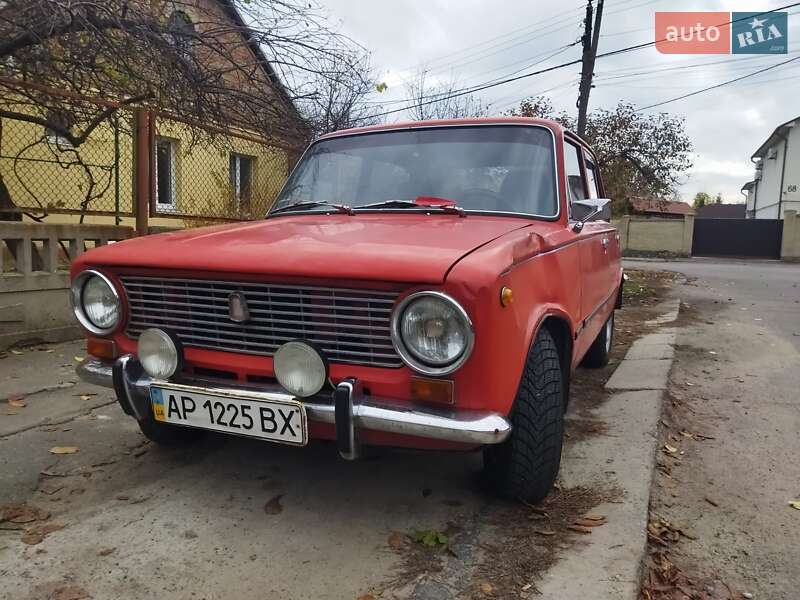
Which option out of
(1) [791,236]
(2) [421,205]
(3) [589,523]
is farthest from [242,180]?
(1) [791,236]

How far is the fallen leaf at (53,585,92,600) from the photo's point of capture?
1.96m

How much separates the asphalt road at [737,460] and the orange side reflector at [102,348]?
92.0 inches

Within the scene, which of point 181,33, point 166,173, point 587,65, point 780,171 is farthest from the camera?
point 780,171

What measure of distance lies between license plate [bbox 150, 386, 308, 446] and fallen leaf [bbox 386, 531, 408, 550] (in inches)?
20.1

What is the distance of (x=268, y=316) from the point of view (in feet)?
7.54

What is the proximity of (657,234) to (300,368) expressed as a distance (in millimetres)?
25370

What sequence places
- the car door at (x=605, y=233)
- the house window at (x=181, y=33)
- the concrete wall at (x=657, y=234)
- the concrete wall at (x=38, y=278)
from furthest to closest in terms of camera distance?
the concrete wall at (x=657, y=234), the house window at (x=181, y=33), the concrete wall at (x=38, y=278), the car door at (x=605, y=233)

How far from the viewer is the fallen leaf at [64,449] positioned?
3.12 metres

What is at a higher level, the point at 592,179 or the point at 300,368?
the point at 592,179

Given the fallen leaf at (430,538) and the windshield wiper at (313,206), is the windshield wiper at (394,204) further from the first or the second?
the fallen leaf at (430,538)

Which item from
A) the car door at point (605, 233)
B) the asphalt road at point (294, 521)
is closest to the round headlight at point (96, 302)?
the asphalt road at point (294, 521)

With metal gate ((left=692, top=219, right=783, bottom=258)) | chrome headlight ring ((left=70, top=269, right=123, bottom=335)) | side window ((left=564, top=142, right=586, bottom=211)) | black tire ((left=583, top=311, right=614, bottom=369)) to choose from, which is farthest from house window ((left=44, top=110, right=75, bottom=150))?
metal gate ((left=692, top=219, right=783, bottom=258))

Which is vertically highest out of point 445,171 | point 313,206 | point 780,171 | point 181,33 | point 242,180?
point 780,171

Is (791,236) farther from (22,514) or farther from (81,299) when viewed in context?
(22,514)
